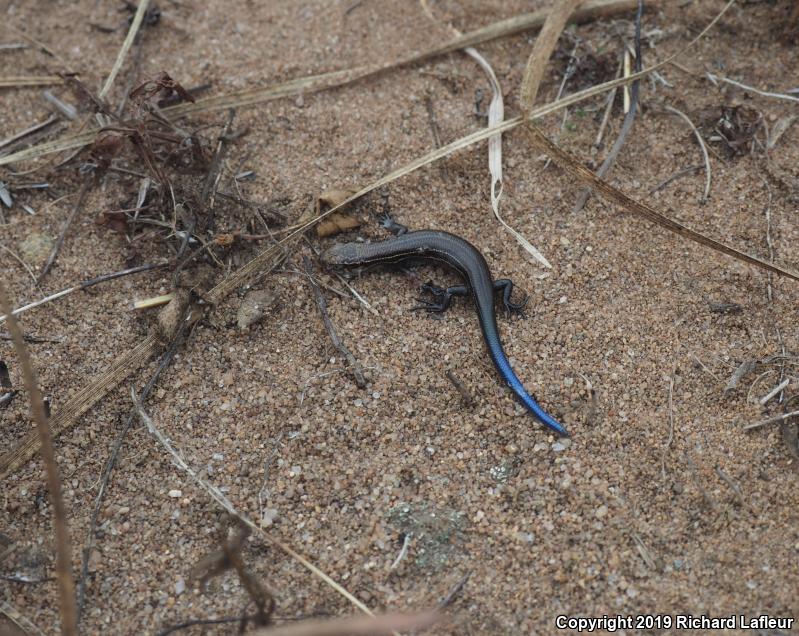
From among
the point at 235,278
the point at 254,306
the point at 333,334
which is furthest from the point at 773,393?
the point at 235,278

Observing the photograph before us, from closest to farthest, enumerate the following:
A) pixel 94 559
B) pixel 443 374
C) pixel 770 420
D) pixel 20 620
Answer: pixel 20 620 < pixel 94 559 < pixel 770 420 < pixel 443 374

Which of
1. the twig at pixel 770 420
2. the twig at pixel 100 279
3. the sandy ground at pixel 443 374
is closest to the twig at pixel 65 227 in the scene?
the sandy ground at pixel 443 374

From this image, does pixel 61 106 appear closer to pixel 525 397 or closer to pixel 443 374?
pixel 443 374

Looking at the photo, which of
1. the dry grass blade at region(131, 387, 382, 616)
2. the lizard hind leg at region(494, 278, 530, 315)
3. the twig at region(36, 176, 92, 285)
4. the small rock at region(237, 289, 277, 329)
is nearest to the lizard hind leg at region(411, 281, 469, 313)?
the lizard hind leg at region(494, 278, 530, 315)

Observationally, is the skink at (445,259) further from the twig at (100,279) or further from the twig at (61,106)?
the twig at (61,106)

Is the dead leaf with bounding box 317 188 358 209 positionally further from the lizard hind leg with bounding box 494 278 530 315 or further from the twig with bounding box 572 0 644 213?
the twig with bounding box 572 0 644 213

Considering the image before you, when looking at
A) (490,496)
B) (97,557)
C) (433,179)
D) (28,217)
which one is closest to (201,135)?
(28,217)
